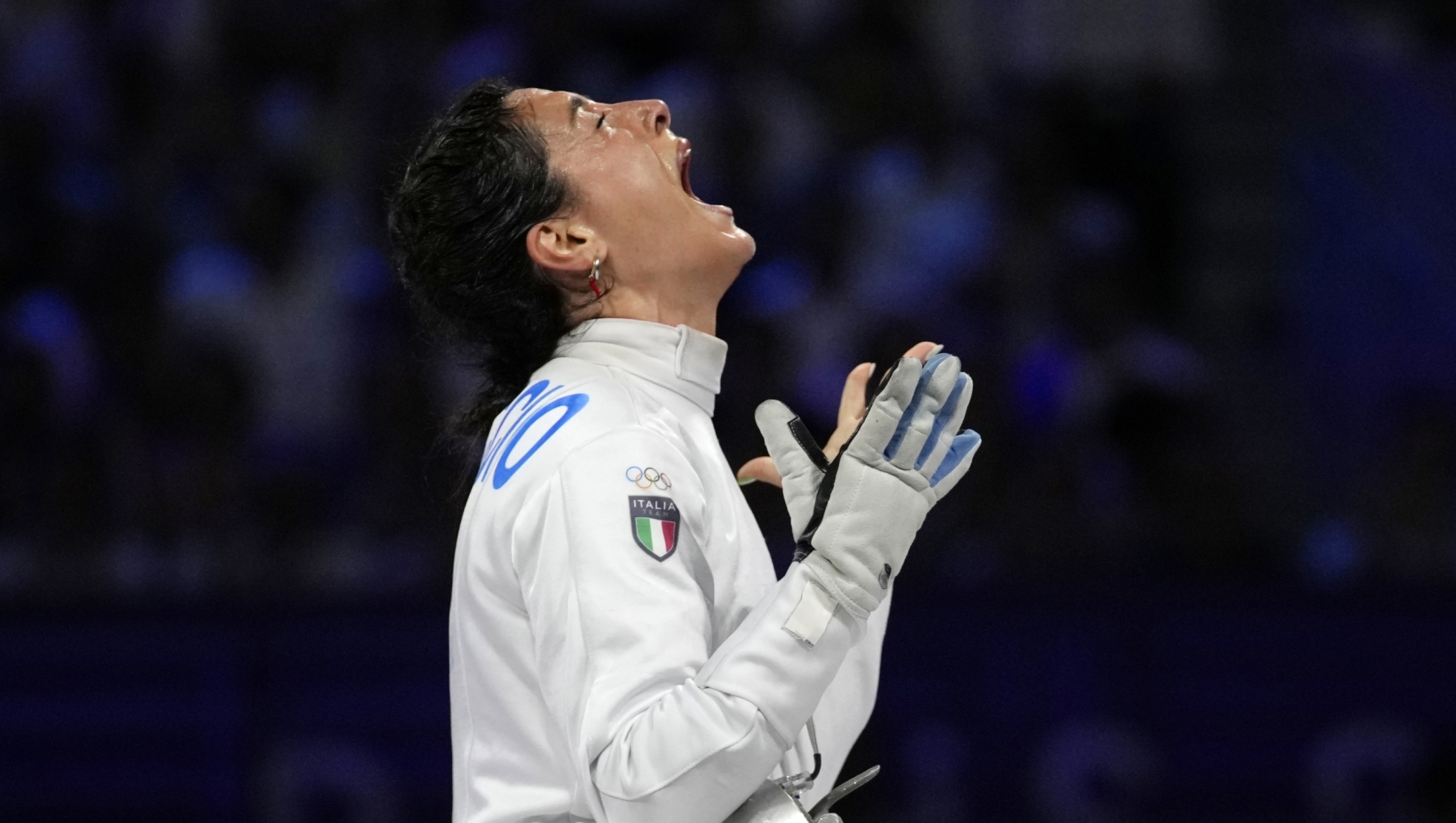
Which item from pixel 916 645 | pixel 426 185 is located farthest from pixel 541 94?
pixel 916 645

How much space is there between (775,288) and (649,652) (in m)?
4.61

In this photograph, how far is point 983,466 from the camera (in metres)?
6.34

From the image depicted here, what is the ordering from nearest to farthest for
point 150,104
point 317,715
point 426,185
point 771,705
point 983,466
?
point 771,705 → point 426,185 → point 317,715 → point 983,466 → point 150,104

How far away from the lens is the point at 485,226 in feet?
9.14

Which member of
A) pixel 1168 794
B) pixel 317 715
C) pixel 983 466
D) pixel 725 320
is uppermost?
pixel 725 320

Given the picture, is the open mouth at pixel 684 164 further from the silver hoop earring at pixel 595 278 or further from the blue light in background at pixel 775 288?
the blue light in background at pixel 775 288

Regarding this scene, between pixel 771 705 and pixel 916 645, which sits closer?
pixel 771 705

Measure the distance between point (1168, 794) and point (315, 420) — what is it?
3.31 meters

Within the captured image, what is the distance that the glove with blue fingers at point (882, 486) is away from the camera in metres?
2.30

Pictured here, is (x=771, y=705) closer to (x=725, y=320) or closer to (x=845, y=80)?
(x=725, y=320)

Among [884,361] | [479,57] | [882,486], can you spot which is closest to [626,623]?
[882,486]

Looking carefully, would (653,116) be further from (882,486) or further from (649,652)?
(649,652)

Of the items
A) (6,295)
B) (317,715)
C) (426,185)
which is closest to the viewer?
(426,185)

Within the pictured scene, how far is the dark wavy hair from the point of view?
2.78m
